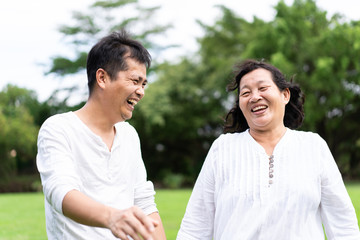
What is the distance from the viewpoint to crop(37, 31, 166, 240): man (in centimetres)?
254

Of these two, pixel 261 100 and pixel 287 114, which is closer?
pixel 261 100

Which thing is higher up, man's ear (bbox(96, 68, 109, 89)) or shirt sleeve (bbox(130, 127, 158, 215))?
man's ear (bbox(96, 68, 109, 89))

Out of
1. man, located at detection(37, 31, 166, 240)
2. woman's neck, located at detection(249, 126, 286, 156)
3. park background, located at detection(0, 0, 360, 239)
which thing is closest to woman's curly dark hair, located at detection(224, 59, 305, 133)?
woman's neck, located at detection(249, 126, 286, 156)

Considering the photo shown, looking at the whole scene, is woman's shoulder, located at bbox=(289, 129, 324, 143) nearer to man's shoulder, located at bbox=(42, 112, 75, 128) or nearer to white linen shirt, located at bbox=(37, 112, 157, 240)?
white linen shirt, located at bbox=(37, 112, 157, 240)

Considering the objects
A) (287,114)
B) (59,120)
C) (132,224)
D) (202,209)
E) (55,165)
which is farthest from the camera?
(287,114)

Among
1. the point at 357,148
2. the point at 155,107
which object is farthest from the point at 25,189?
the point at 357,148

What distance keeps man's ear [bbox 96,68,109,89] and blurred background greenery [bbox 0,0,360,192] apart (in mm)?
21024

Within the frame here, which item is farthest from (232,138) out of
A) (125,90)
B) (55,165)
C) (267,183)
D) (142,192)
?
(55,165)

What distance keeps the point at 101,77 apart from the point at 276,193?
3.83 feet

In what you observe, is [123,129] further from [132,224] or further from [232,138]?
[132,224]

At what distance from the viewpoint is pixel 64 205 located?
6.45 feet

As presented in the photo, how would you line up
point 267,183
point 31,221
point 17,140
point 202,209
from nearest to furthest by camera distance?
point 267,183 → point 202,209 → point 31,221 → point 17,140

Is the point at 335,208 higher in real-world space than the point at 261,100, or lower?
lower

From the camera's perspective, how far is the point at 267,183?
2.85 m
